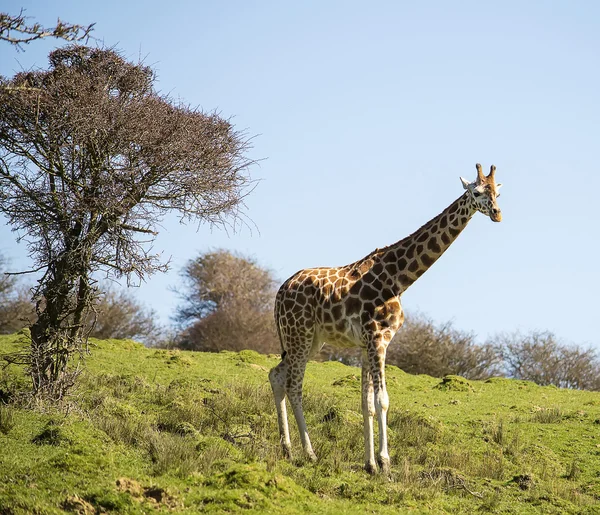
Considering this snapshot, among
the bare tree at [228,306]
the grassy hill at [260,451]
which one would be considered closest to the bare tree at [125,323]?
the bare tree at [228,306]

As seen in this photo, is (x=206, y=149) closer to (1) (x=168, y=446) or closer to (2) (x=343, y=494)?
(1) (x=168, y=446)

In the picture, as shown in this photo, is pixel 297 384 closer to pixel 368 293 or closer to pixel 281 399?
pixel 281 399

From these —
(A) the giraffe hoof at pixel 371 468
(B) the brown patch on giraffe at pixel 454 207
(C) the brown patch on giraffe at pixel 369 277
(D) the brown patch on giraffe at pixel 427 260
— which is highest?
(B) the brown patch on giraffe at pixel 454 207

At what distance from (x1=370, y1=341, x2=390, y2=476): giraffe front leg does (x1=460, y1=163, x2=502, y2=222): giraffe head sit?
2580 mm

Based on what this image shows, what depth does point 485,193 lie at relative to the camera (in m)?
14.1

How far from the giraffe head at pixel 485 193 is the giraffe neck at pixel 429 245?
0.75ft

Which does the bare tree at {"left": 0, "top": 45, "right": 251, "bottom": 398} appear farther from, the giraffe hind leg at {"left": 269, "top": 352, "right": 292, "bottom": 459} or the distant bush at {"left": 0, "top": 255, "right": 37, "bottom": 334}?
the distant bush at {"left": 0, "top": 255, "right": 37, "bottom": 334}

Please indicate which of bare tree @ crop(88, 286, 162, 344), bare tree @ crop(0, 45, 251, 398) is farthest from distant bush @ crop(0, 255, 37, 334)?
bare tree @ crop(0, 45, 251, 398)

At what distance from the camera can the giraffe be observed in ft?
46.3

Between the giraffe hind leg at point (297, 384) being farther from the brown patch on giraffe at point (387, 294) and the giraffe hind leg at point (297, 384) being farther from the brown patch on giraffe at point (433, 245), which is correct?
the brown patch on giraffe at point (433, 245)

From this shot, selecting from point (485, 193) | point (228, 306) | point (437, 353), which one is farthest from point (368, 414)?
point (228, 306)

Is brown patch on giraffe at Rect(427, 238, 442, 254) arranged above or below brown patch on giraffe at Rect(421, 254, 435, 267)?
above

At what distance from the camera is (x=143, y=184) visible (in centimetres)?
1670

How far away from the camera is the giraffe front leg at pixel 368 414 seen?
1366 cm
